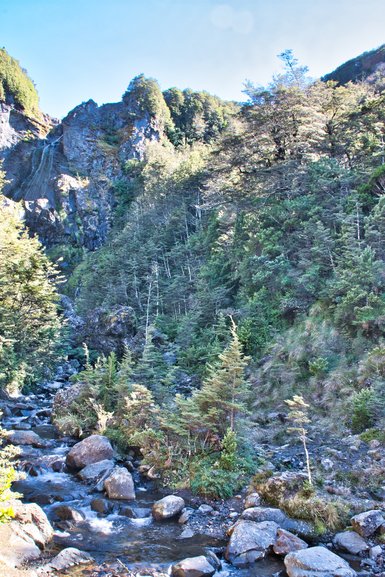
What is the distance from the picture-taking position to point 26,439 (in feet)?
54.1

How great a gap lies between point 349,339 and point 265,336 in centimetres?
502

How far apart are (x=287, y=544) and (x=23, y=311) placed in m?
18.4

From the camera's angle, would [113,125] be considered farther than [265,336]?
Yes

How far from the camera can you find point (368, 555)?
8.20m

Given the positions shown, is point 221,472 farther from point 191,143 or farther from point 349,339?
point 191,143

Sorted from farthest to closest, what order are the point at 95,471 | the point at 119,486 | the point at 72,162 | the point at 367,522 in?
the point at 72,162
the point at 95,471
the point at 119,486
the point at 367,522

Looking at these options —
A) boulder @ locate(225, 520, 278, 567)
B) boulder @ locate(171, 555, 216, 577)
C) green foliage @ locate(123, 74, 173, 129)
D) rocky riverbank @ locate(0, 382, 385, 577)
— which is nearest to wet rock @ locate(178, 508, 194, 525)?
rocky riverbank @ locate(0, 382, 385, 577)

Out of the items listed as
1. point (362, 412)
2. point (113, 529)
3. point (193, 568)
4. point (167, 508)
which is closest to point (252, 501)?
point (167, 508)

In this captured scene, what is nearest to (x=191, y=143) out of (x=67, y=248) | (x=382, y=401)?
(x=67, y=248)

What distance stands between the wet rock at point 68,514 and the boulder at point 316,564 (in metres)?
5.67

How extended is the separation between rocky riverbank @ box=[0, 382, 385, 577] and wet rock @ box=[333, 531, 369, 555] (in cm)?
2

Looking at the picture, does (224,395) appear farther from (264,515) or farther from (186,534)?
(186,534)

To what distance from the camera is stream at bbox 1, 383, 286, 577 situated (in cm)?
848

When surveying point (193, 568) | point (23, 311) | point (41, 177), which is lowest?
point (193, 568)
